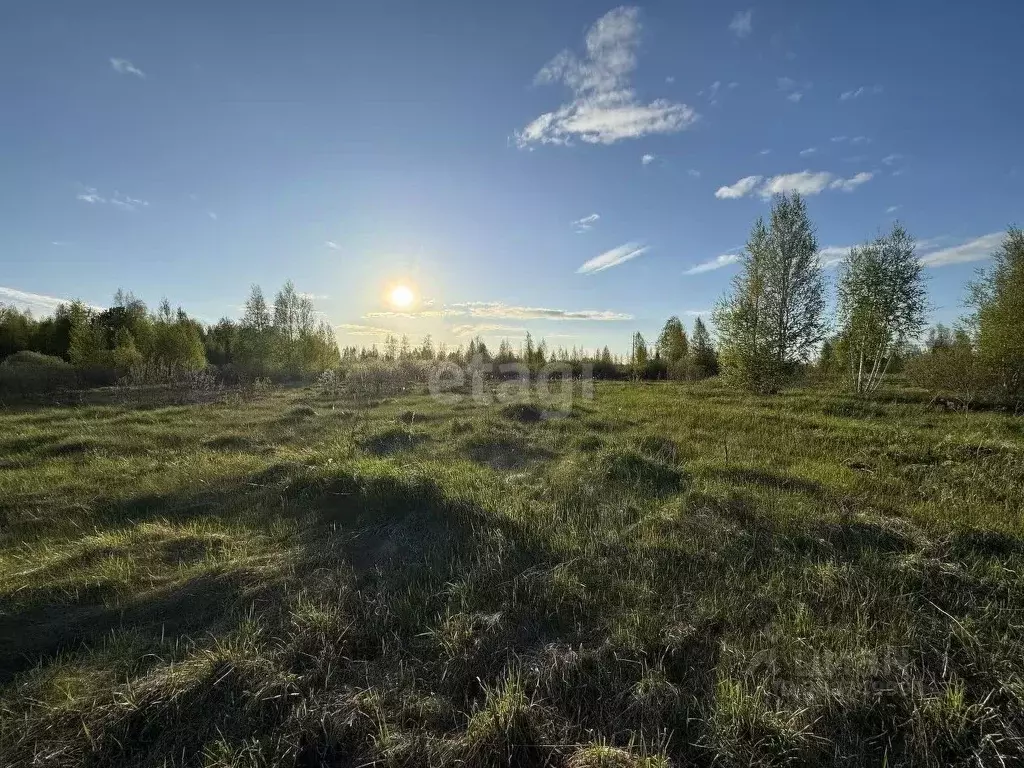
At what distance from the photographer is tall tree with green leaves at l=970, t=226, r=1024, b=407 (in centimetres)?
1590

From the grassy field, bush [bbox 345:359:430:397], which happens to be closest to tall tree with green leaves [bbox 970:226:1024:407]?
the grassy field

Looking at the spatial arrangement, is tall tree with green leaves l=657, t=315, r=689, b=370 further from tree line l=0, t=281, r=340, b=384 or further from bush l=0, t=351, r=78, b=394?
bush l=0, t=351, r=78, b=394

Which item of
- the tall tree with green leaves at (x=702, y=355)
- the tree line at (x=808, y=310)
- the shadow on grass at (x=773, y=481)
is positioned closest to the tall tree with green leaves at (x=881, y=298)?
the tree line at (x=808, y=310)

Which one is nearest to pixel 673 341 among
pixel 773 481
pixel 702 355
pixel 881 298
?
pixel 702 355

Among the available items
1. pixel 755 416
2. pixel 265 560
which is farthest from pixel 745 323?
pixel 265 560

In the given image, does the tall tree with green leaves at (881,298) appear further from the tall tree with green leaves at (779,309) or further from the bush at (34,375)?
the bush at (34,375)

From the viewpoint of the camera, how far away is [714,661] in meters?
3.11

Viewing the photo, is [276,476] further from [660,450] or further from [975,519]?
[975,519]

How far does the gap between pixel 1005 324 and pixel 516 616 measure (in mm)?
21670

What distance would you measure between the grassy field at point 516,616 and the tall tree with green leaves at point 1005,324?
12.7 meters

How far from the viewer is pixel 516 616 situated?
3645 millimetres

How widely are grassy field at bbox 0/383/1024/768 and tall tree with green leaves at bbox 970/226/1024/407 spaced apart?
1269cm

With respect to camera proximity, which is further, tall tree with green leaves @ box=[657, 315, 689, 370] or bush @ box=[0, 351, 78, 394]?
tall tree with green leaves @ box=[657, 315, 689, 370]

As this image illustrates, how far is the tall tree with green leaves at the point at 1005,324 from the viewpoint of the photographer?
15.9 metres
